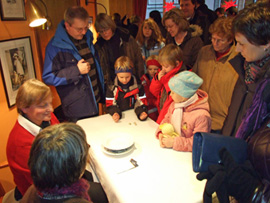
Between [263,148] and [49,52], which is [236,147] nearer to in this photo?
[263,148]

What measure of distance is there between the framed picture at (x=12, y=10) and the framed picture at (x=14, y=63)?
8.9 inches

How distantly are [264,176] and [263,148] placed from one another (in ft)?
0.33

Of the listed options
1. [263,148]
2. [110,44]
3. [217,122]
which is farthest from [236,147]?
[110,44]

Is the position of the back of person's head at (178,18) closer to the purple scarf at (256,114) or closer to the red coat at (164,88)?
the red coat at (164,88)

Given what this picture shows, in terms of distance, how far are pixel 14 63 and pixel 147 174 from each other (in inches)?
73.3

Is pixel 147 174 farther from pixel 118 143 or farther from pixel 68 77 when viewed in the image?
pixel 68 77

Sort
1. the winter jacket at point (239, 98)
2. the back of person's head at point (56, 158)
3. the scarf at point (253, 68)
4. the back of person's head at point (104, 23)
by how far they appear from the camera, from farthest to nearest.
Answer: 1. the back of person's head at point (104, 23)
2. the winter jacket at point (239, 98)
3. the scarf at point (253, 68)
4. the back of person's head at point (56, 158)

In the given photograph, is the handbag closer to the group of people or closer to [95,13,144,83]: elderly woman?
the group of people

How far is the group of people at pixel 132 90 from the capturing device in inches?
35.7

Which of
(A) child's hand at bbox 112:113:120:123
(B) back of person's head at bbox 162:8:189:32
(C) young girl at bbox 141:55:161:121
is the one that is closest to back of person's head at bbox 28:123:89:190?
(A) child's hand at bbox 112:113:120:123

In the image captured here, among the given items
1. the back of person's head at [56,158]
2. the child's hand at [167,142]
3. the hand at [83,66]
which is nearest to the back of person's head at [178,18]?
the hand at [83,66]

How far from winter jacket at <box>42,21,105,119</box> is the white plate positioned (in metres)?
0.78

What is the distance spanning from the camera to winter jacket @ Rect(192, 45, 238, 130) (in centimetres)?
171

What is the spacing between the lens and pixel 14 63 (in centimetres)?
217
